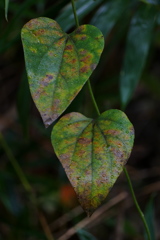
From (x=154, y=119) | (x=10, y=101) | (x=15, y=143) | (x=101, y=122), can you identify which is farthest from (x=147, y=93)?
(x=101, y=122)

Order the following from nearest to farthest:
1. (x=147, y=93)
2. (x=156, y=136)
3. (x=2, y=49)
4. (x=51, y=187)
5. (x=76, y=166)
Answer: (x=76, y=166) → (x=2, y=49) → (x=51, y=187) → (x=156, y=136) → (x=147, y=93)

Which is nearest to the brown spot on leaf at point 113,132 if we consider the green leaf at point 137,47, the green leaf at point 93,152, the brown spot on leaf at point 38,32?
the green leaf at point 93,152

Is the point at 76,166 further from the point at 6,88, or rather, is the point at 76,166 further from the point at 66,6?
the point at 6,88

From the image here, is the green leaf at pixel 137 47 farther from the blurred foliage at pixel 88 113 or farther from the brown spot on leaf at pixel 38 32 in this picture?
the brown spot on leaf at pixel 38 32

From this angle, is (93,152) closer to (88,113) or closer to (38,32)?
(38,32)

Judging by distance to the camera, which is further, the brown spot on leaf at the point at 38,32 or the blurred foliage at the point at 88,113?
the blurred foliage at the point at 88,113

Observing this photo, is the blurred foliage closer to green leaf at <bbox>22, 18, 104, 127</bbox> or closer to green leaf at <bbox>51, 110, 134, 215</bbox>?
green leaf at <bbox>22, 18, 104, 127</bbox>

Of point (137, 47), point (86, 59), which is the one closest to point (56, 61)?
point (86, 59)

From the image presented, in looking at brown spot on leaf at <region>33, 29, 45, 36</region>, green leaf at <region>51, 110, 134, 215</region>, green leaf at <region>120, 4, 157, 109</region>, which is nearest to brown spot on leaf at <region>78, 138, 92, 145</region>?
green leaf at <region>51, 110, 134, 215</region>
